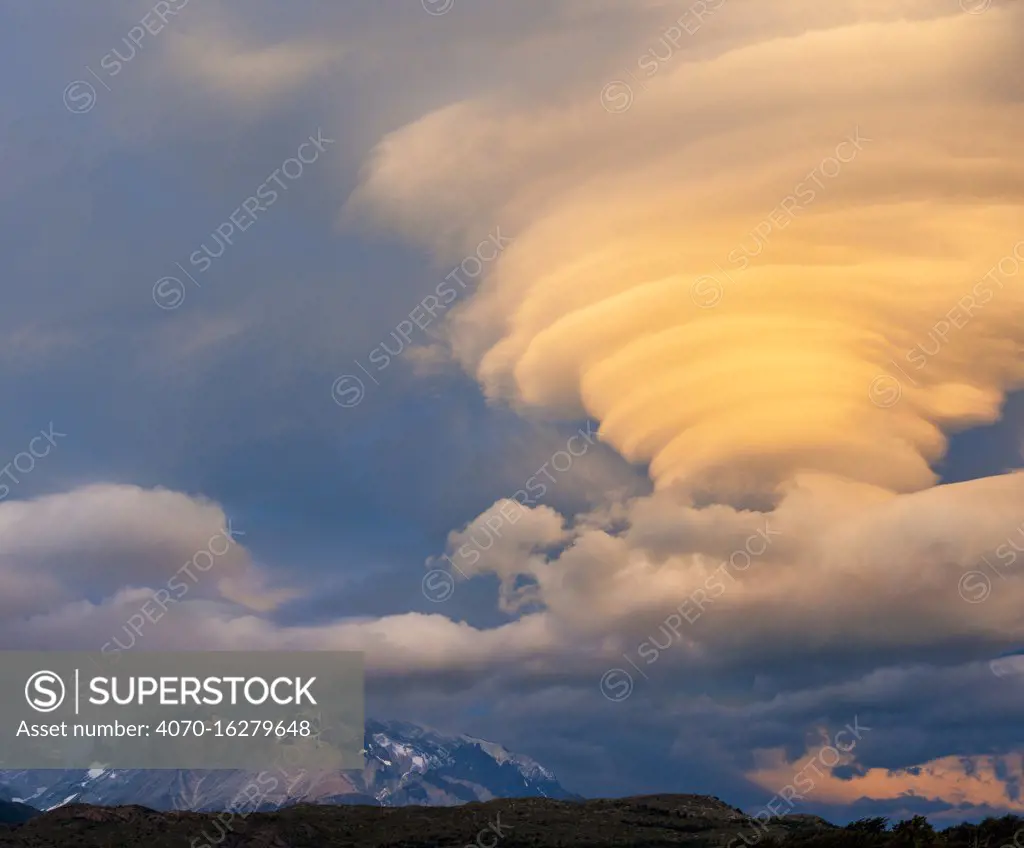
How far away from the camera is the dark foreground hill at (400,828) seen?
550 feet

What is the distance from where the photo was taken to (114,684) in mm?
133750

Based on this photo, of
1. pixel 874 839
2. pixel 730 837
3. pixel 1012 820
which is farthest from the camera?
pixel 730 837

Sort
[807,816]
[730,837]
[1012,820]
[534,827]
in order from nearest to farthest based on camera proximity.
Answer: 1. [1012,820]
2. [730,837]
3. [534,827]
4. [807,816]

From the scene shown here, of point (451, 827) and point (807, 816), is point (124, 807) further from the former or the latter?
point (807, 816)

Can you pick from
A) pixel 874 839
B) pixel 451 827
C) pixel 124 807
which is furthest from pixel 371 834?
pixel 874 839

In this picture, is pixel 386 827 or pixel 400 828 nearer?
pixel 400 828

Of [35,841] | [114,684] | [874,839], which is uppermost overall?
[114,684]

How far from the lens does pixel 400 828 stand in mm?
179125

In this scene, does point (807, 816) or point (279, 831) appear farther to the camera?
point (807, 816)

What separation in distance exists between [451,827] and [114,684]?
208ft

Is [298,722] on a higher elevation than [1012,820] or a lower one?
higher

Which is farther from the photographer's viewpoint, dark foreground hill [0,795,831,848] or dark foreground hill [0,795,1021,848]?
dark foreground hill [0,795,831,848]

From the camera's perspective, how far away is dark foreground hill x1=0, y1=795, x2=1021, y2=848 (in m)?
168

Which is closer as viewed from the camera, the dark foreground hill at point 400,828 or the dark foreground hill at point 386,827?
the dark foreground hill at point 400,828
